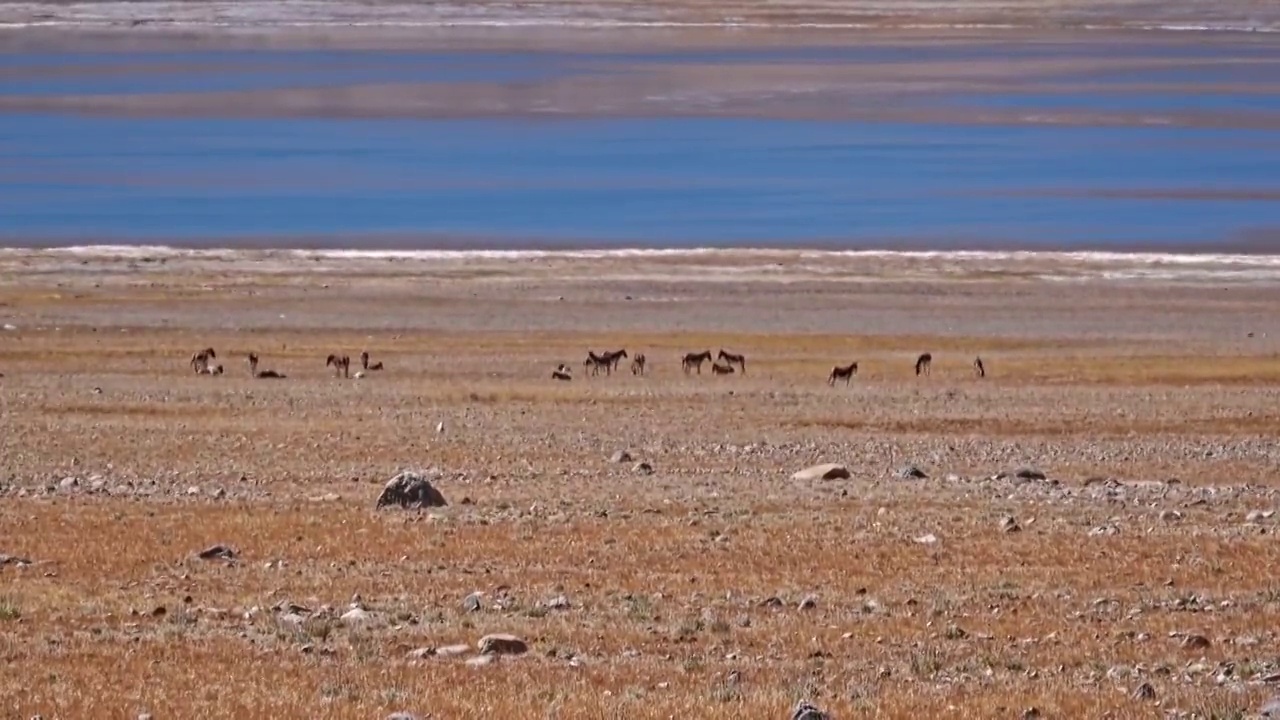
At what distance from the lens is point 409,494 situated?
645 inches

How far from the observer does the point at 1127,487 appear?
724 inches

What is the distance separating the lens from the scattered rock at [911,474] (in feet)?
62.6

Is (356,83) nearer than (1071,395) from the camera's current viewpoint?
No

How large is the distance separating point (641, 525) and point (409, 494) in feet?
7.33

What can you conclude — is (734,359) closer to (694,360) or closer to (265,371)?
(694,360)

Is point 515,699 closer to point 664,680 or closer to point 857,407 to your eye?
point 664,680

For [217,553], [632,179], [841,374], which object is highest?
[217,553]

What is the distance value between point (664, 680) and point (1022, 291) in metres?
35.8

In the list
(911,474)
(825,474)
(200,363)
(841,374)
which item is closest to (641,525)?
(825,474)

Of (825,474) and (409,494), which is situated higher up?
(409,494)

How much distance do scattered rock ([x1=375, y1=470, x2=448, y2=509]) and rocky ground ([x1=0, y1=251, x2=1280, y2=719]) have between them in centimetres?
41

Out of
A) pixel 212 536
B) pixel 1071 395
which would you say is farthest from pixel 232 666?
pixel 1071 395

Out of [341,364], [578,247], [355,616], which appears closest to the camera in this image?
[355,616]

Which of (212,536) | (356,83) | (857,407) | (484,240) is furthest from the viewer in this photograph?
(356,83)
